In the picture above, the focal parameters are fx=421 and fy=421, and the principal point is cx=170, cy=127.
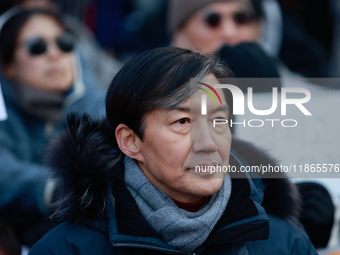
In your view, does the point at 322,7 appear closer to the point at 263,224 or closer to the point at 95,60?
the point at 95,60

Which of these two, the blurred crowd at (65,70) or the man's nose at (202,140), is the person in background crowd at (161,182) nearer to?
the man's nose at (202,140)

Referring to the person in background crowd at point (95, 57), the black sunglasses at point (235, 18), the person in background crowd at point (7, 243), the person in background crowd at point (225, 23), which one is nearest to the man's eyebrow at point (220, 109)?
the person in background crowd at point (7, 243)

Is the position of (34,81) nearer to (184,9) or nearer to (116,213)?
(184,9)

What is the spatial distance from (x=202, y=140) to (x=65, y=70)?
235 centimetres

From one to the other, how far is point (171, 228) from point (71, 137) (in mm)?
556

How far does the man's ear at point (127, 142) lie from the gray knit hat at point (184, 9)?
93.9 inches

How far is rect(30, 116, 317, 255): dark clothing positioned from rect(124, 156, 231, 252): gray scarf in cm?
3

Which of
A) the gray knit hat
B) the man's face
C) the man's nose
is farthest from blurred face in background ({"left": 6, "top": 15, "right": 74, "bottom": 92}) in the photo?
the man's nose

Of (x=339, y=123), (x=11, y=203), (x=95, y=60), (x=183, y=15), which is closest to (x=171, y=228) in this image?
(x=339, y=123)

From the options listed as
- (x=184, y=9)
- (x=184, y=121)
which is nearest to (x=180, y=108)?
(x=184, y=121)

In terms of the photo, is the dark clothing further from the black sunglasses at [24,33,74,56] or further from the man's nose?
the black sunglasses at [24,33,74,56]

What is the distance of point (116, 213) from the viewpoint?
1.57 m

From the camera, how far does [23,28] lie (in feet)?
11.3

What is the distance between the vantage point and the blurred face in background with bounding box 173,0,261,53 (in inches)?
139
